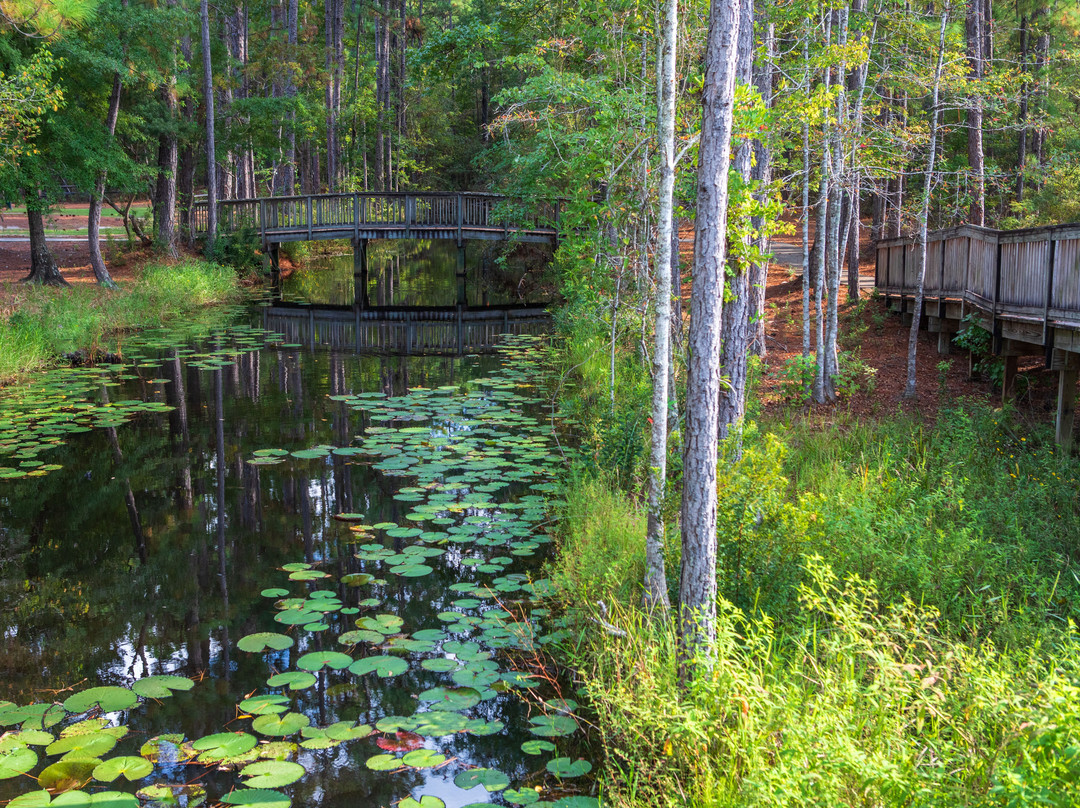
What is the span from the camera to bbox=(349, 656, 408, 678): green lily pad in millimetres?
4312

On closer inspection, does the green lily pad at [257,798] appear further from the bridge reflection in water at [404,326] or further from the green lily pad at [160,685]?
the bridge reflection in water at [404,326]

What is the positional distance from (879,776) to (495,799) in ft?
5.49

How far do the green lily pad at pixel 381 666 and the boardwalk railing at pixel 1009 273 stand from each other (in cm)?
639

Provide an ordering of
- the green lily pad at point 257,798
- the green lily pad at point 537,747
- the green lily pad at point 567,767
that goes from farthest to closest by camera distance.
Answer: the green lily pad at point 537,747 → the green lily pad at point 567,767 → the green lily pad at point 257,798

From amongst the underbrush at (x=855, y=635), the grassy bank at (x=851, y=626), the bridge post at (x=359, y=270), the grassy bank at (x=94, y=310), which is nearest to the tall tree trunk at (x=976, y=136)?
the grassy bank at (x=851, y=626)

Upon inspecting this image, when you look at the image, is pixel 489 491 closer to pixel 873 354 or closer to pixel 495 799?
pixel 495 799

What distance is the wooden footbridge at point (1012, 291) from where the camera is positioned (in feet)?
25.2

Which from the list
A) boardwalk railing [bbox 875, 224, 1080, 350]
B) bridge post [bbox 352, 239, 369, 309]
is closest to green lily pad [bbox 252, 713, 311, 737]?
boardwalk railing [bbox 875, 224, 1080, 350]

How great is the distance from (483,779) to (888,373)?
347 inches

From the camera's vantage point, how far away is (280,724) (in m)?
3.88

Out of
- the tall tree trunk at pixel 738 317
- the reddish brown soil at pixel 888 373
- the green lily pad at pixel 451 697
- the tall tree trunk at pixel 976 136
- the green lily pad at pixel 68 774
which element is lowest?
the green lily pad at pixel 451 697

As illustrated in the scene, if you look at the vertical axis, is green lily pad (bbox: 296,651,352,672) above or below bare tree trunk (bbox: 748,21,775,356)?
below

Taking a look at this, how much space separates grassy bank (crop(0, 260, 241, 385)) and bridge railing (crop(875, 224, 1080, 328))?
38.9ft

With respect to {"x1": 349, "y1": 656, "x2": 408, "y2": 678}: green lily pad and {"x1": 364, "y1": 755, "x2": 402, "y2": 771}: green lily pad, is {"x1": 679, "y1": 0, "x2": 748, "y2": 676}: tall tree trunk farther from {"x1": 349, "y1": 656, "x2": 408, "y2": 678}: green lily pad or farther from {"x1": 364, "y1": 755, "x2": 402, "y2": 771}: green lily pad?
{"x1": 349, "y1": 656, "x2": 408, "y2": 678}: green lily pad
